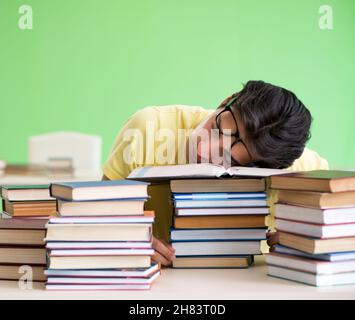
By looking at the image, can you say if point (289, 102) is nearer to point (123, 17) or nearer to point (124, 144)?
point (124, 144)

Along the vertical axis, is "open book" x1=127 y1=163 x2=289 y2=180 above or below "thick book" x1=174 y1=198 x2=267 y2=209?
above

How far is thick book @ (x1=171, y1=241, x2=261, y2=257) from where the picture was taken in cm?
156

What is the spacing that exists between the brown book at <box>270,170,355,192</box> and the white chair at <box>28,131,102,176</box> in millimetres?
3273

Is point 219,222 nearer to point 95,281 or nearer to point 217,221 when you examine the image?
point 217,221

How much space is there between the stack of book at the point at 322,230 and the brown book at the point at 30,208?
0.59 m

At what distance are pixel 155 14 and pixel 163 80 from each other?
58 centimetres

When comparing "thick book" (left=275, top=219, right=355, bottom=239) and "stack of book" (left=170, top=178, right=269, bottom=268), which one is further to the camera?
"stack of book" (left=170, top=178, right=269, bottom=268)

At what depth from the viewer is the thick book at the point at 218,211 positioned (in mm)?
1538

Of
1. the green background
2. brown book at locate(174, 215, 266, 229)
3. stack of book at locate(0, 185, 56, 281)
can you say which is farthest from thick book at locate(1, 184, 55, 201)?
the green background

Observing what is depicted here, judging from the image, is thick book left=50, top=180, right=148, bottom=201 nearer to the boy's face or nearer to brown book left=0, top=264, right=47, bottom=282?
brown book left=0, top=264, right=47, bottom=282

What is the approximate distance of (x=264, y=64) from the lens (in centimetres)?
598

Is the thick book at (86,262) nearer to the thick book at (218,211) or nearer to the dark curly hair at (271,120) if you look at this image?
the thick book at (218,211)

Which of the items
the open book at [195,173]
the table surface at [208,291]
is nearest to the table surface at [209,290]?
the table surface at [208,291]

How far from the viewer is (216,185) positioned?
1547 millimetres
